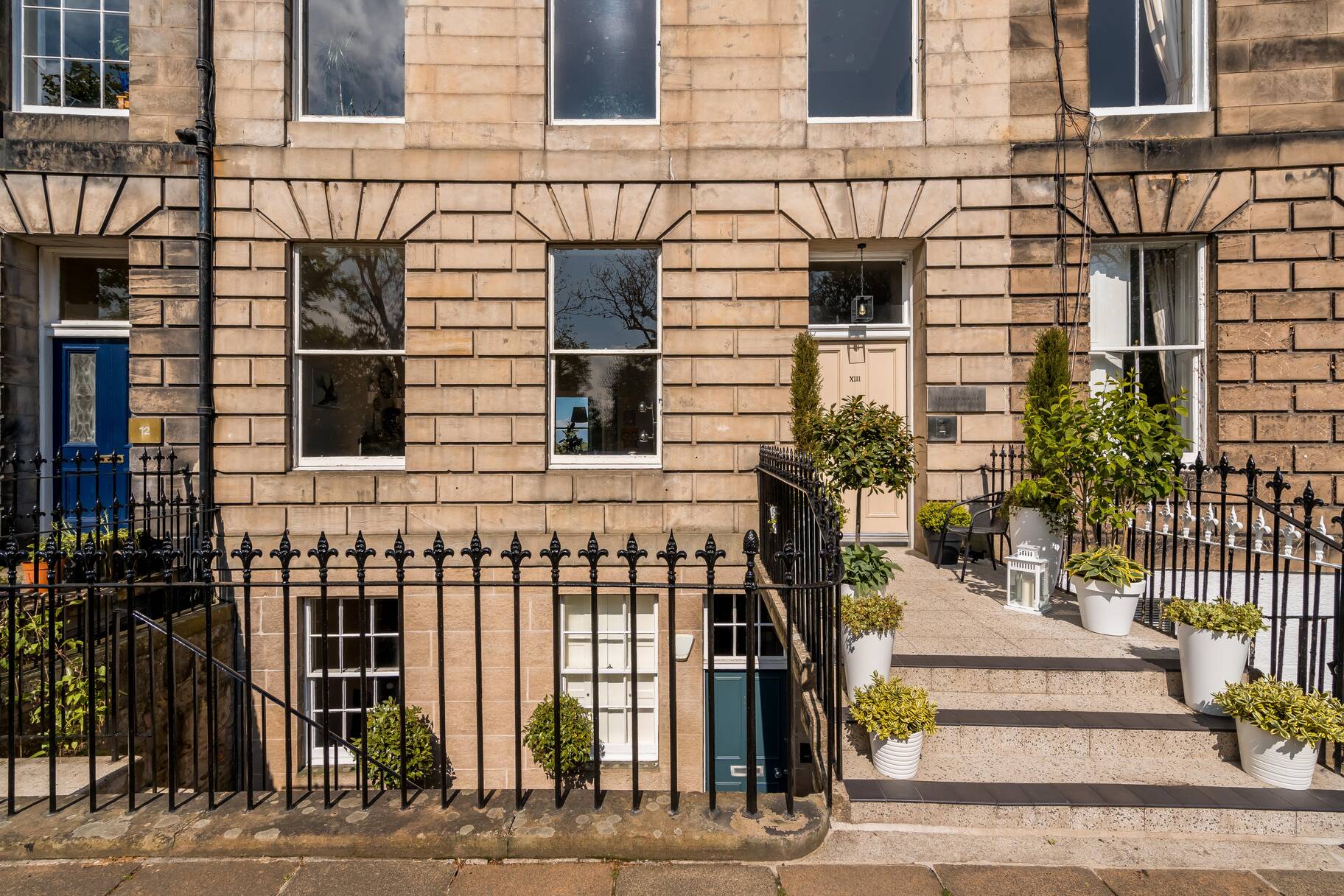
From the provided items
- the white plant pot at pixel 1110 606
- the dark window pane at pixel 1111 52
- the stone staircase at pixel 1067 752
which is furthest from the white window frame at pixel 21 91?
the dark window pane at pixel 1111 52

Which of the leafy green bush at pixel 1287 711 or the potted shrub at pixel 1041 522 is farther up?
the potted shrub at pixel 1041 522

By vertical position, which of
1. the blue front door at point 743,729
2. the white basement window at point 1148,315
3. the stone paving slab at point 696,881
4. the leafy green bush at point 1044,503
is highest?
the white basement window at point 1148,315

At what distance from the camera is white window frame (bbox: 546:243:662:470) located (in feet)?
23.7

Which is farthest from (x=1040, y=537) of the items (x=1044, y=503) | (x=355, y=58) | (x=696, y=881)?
(x=355, y=58)

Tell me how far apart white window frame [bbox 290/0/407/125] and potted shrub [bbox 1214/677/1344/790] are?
8.66 metres

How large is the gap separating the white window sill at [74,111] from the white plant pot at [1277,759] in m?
11.1

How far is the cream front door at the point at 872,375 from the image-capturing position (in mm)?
7754

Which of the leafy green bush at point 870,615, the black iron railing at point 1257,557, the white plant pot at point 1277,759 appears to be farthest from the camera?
the black iron railing at point 1257,557

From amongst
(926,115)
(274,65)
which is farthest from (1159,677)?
(274,65)

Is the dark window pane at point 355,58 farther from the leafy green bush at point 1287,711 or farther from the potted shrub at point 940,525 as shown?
the leafy green bush at point 1287,711

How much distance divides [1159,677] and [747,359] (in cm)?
453

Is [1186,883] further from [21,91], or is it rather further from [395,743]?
[21,91]

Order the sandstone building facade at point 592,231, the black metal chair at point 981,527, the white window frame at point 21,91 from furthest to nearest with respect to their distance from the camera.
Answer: the white window frame at point 21,91 → the sandstone building facade at point 592,231 → the black metal chair at point 981,527

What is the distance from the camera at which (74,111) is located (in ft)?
23.4
